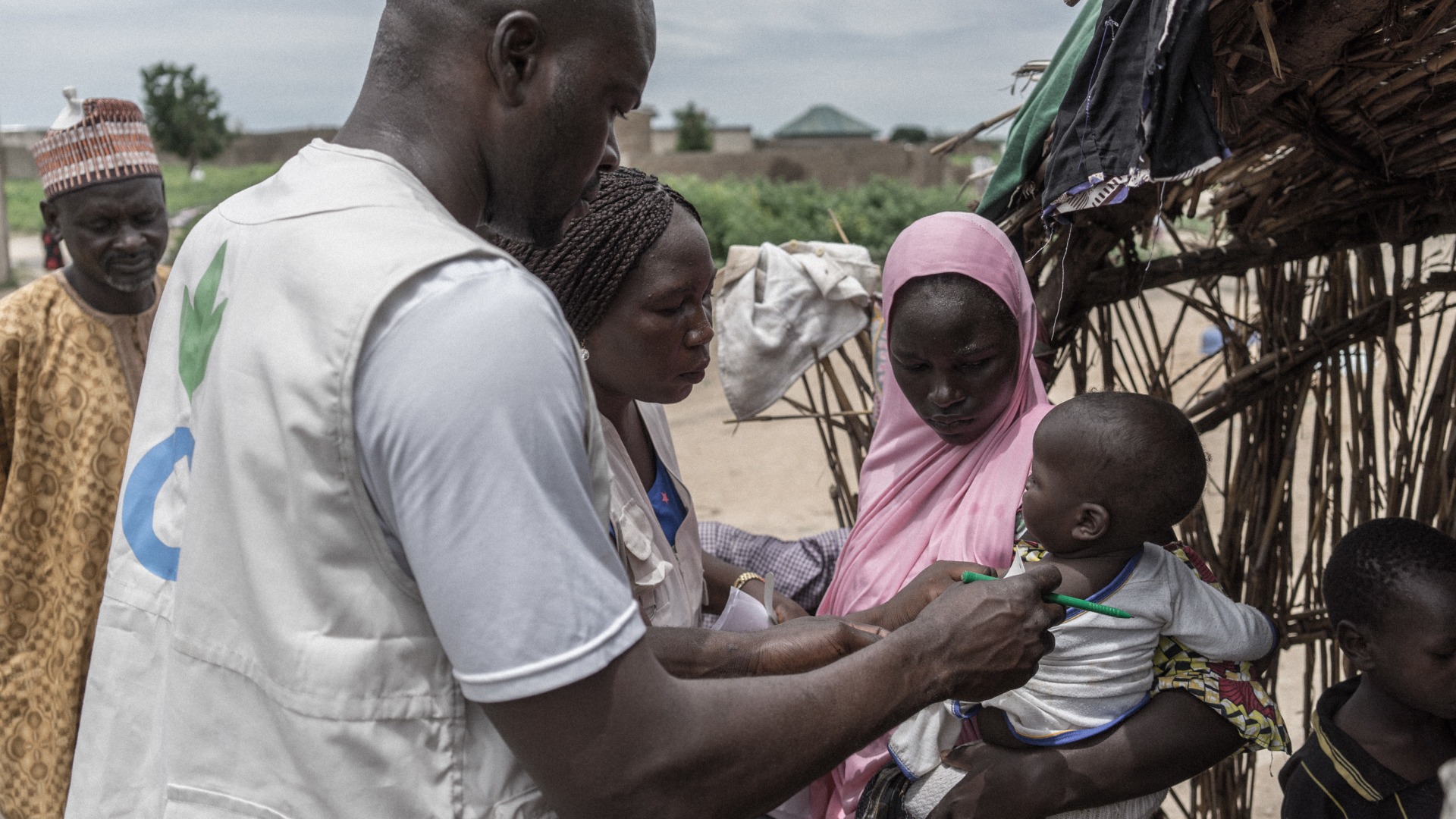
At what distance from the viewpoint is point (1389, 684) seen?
6.59 ft

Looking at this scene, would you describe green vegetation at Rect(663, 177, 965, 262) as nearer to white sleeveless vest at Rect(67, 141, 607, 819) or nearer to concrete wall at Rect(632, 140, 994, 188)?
concrete wall at Rect(632, 140, 994, 188)

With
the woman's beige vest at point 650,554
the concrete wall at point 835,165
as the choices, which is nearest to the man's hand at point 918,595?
the woman's beige vest at point 650,554

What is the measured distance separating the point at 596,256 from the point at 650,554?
0.59 m

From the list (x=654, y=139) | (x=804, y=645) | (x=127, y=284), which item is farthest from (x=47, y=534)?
(x=654, y=139)

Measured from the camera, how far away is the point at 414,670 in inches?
44.5

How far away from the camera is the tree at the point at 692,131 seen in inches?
1336

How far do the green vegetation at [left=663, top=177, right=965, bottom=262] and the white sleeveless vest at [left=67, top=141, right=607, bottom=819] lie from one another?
13462 millimetres

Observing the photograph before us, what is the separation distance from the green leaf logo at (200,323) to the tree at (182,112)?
141 feet

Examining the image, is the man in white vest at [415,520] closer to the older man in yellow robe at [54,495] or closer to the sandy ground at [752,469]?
the older man in yellow robe at [54,495]

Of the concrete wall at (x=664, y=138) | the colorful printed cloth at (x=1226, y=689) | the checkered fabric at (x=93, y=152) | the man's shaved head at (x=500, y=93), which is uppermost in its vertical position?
the man's shaved head at (x=500, y=93)

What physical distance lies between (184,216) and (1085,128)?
82.1ft

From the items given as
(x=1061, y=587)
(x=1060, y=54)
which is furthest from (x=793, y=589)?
(x=1060, y=54)

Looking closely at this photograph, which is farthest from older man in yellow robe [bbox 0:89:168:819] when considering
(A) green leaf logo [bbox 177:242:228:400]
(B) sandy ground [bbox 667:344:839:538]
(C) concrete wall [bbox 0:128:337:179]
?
(C) concrete wall [bbox 0:128:337:179]

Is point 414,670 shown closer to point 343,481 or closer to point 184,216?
point 343,481
